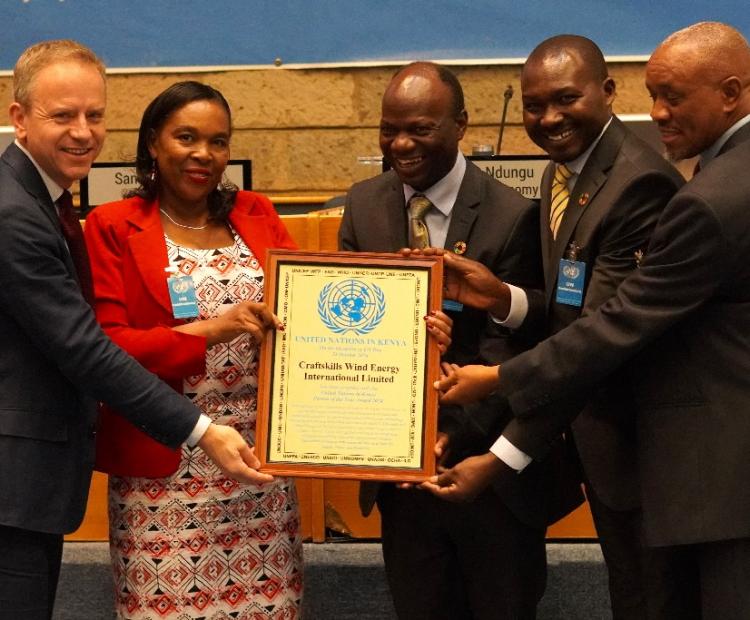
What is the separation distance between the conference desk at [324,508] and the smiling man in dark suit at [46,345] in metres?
1.19

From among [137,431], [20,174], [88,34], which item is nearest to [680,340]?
[137,431]

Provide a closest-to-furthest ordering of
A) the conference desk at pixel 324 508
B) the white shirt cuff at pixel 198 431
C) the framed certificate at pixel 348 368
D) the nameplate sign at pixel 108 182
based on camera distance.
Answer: the white shirt cuff at pixel 198 431, the framed certificate at pixel 348 368, the conference desk at pixel 324 508, the nameplate sign at pixel 108 182

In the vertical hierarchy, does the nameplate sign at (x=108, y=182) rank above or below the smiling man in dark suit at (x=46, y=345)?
above

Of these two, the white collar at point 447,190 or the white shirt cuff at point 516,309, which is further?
the white collar at point 447,190

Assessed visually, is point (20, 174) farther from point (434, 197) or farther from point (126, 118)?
point (126, 118)

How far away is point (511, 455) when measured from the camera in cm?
253

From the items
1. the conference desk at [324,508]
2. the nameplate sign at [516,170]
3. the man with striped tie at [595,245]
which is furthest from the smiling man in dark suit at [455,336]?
the nameplate sign at [516,170]

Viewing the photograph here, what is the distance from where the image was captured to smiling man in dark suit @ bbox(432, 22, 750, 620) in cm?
217

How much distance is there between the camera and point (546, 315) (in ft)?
8.68

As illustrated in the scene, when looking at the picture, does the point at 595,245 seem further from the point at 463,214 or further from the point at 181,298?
the point at 181,298

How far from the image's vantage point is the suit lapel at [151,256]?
2547 millimetres

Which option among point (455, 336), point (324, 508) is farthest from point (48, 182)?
point (324, 508)

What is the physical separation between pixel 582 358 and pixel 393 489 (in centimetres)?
67

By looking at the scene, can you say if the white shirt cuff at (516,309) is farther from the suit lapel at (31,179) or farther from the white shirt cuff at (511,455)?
the suit lapel at (31,179)
